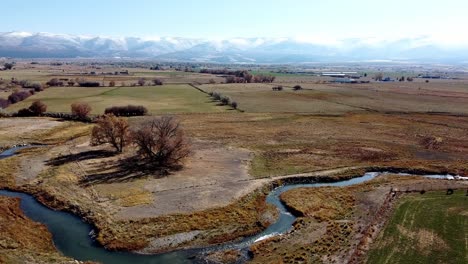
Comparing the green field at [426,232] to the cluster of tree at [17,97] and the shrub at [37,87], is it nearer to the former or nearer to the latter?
the cluster of tree at [17,97]

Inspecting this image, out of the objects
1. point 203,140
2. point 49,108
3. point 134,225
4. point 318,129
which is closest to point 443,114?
point 318,129

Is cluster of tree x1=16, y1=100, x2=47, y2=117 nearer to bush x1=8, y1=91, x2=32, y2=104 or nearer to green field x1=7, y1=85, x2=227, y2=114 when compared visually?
green field x1=7, y1=85, x2=227, y2=114

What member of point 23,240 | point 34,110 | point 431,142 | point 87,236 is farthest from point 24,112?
point 431,142

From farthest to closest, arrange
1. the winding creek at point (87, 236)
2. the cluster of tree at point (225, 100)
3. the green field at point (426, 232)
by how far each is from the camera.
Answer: the cluster of tree at point (225, 100) < the winding creek at point (87, 236) < the green field at point (426, 232)

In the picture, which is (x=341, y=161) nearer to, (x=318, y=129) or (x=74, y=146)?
(x=318, y=129)

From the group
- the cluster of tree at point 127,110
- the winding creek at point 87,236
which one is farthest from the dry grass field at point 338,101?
the winding creek at point 87,236

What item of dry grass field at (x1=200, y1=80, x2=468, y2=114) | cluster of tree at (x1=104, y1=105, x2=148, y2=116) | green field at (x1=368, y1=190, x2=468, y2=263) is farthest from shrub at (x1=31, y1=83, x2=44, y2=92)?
Answer: green field at (x1=368, y1=190, x2=468, y2=263)
